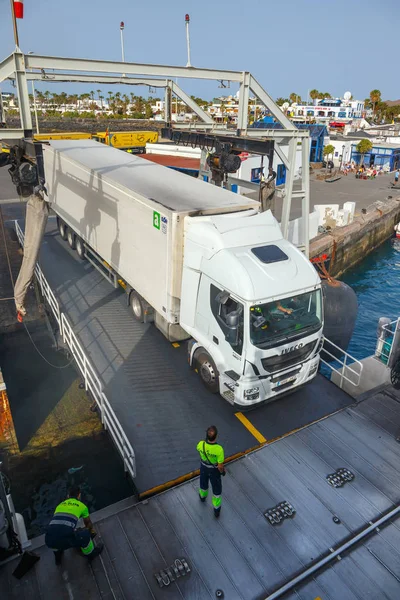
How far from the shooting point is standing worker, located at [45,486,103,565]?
5266mm

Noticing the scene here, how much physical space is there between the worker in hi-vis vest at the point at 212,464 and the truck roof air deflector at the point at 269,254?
12.0ft

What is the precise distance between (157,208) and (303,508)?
6.53 metres

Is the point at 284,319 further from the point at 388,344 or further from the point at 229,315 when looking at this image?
the point at 388,344

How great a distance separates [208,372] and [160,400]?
124 centimetres

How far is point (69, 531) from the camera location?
5254 mm

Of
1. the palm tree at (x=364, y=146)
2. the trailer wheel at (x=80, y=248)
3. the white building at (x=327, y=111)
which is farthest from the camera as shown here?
the white building at (x=327, y=111)

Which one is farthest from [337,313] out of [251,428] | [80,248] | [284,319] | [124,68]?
[124,68]

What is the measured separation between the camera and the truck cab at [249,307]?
792 centimetres

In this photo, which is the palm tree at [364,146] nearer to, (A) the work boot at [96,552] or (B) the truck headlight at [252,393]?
(B) the truck headlight at [252,393]

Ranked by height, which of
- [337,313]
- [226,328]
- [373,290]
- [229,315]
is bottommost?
[373,290]

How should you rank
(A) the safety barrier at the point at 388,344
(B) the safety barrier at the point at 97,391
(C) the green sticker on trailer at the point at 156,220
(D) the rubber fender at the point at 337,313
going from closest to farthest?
(B) the safety barrier at the point at 97,391 → (C) the green sticker on trailer at the point at 156,220 → (A) the safety barrier at the point at 388,344 → (D) the rubber fender at the point at 337,313

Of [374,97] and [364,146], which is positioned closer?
[364,146]

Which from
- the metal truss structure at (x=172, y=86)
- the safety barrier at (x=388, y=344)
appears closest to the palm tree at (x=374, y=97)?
the metal truss structure at (x=172, y=86)

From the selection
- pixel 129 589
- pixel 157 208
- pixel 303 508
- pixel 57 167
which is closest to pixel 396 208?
pixel 57 167
